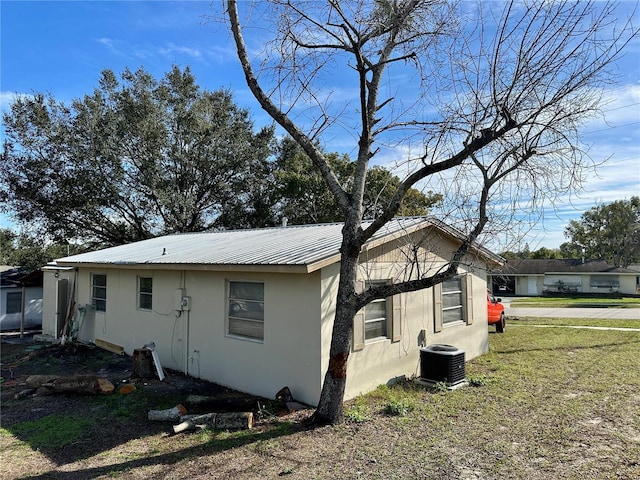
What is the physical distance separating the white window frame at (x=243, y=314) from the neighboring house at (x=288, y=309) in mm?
20

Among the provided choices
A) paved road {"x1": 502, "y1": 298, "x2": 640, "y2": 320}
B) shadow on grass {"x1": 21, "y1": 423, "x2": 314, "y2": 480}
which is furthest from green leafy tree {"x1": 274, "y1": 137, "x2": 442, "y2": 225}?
shadow on grass {"x1": 21, "y1": 423, "x2": 314, "y2": 480}

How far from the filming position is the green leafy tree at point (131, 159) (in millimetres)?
19875

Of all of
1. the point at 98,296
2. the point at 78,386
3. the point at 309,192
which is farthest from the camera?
the point at 309,192

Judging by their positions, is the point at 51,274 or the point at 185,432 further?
the point at 51,274

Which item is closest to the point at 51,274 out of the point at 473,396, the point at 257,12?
the point at 257,12

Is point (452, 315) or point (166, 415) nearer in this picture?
point (166, 415)

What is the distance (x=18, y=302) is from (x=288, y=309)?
52.9ft

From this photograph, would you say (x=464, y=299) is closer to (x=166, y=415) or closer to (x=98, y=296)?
(x=166, y=415)

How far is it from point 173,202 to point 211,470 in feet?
60.3

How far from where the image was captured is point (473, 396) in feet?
23.9

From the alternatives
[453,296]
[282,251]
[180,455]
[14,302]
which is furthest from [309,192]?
[180,455]

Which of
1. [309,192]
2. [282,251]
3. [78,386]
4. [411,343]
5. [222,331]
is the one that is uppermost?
[309,192]

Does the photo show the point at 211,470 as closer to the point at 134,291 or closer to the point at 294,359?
the point at 294,359

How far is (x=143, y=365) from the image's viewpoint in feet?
28.7
